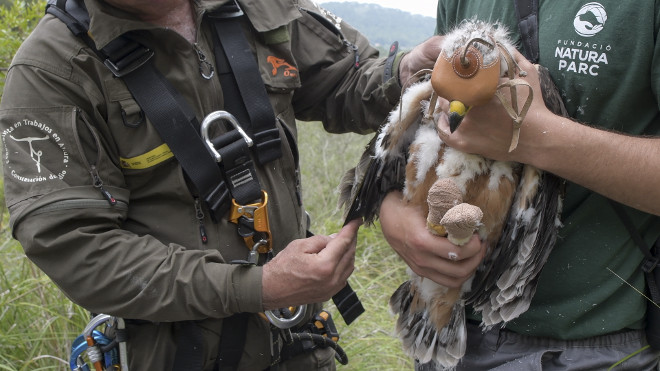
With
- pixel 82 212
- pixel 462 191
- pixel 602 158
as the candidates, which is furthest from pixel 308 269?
pixel 602 158

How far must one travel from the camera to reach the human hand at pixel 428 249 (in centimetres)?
174

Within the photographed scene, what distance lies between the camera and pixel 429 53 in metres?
2.29

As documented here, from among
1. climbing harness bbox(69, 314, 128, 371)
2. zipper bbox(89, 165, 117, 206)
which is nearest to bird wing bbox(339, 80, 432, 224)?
zipper bbox(89, 165, 117, 206)

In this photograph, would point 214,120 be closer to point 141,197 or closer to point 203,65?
point 203,65

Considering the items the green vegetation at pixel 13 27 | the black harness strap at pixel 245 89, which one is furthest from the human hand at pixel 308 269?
the green vegetation at pixel 13 27

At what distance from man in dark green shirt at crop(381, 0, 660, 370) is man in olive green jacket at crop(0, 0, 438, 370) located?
0.59 m

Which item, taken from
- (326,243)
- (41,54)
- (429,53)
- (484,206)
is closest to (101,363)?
(326,243)

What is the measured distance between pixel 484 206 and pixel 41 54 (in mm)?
1718

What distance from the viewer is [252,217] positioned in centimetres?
225

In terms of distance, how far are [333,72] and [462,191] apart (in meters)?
1.15

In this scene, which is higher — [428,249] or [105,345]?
[428,249]

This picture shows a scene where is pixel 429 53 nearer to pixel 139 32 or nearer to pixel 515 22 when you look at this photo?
pixel 515 22

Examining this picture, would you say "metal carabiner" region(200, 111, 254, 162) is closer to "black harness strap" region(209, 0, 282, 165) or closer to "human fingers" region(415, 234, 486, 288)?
"black harness strap" region(209, 0, 282, 165)

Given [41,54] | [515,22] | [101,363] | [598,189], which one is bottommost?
[101,363]
